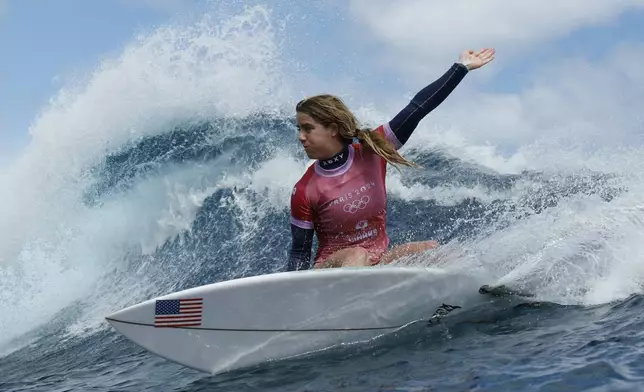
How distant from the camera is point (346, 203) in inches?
183

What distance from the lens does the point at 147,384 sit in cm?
442

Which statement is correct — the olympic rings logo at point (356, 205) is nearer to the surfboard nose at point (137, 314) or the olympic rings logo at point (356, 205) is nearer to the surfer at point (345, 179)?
the surfer at point (345, 179)

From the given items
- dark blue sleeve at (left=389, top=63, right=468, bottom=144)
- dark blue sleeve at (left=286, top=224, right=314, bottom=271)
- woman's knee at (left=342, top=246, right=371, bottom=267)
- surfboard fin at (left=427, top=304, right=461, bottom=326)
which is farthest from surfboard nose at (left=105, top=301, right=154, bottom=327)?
dark blue sleeve at (left=389, top=63, right=468, bottom=144)

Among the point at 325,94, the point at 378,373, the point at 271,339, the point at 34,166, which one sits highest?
the point at 34,166

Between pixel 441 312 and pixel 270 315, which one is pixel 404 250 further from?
pixel 270 315

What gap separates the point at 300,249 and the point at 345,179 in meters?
0.57

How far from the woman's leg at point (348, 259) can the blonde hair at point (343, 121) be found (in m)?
0.65

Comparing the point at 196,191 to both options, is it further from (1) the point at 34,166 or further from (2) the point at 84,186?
(1) the point at 34,166

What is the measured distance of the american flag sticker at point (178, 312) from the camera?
403 centimetres

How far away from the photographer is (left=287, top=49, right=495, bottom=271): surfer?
15.2 ft

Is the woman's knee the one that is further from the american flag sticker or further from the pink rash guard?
the american flag sticker

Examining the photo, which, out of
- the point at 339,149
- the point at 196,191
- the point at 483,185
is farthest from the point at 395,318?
the point at 483,185

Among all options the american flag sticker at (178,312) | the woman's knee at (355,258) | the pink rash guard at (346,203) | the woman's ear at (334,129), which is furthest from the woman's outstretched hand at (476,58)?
the american flag sticker at (178,312)

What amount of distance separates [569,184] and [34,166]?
8.91 m
